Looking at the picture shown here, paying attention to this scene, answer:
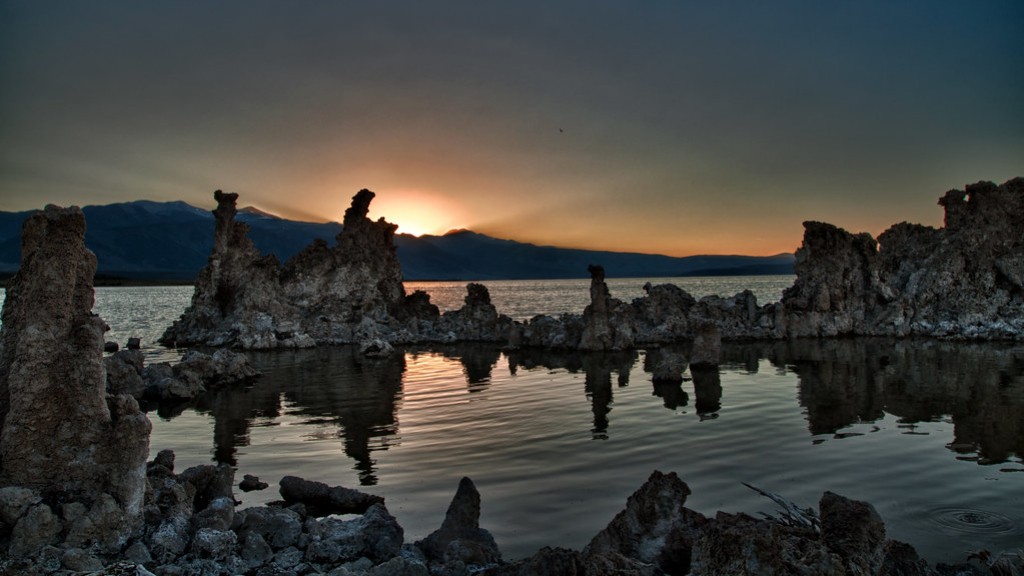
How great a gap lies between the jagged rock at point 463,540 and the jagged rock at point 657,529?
59.5 inches

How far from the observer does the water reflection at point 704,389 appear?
62.4ft

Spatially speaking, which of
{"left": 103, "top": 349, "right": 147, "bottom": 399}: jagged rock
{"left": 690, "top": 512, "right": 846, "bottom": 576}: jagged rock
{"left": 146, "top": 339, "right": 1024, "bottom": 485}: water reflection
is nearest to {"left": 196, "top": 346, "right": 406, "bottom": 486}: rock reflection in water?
{"left": 146, "top": 339, "right": 1024, "bottom": 485}: water reflection

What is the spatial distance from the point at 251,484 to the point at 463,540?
693 centimetres

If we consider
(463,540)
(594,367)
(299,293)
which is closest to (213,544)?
(463,540)

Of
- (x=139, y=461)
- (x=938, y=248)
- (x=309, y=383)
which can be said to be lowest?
(x=309, y=383)

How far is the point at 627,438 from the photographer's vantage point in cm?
1812

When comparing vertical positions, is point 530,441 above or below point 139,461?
below

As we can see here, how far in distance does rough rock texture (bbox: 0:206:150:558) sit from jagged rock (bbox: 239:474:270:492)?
3.78 m

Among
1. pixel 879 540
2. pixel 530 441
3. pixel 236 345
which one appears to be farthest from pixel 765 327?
pixel 879 540

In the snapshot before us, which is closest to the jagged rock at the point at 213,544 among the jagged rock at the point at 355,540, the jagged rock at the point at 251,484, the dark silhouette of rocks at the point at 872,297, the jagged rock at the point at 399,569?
the jagged rock at the point at 355,540

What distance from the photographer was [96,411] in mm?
10523

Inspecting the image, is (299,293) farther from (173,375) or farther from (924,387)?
(924,387)

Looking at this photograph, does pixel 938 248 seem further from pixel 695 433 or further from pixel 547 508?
pixel 547 508

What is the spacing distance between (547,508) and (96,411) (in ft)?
26.3
